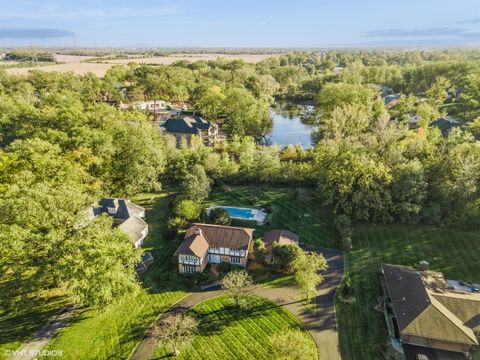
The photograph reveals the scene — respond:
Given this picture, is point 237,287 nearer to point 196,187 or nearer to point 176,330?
point 176,330

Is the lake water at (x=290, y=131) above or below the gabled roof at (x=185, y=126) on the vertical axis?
below

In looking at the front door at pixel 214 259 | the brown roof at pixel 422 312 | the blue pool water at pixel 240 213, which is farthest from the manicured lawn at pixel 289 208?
the brown roof at pixel 422 312

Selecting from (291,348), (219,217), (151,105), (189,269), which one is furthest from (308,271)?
(151,105)

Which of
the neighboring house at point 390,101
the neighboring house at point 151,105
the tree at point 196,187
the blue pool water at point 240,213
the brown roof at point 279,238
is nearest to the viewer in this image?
the brown roof at point 279,238

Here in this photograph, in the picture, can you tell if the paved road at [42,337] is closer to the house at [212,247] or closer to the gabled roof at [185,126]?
the house at [212,247]

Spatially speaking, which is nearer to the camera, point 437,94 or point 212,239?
point 212,239

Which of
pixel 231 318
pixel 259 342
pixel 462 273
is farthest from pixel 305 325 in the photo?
pixel 462 273

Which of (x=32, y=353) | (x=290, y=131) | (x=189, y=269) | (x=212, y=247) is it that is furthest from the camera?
(x=290, y=131)

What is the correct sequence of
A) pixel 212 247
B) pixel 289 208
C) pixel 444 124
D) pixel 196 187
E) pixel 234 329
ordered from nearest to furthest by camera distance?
pixel 234 329
pixel 212 247
pixel 196 187
pixel 289 208
pixel 444 124
